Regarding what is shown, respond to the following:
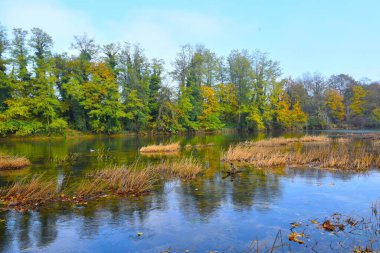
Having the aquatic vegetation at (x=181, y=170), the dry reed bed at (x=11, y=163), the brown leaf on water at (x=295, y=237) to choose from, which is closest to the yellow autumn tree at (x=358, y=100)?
the aquatic vegetation at (x=181, y=170)

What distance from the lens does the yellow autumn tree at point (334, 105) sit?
87125 mm

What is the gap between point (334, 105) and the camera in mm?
86875

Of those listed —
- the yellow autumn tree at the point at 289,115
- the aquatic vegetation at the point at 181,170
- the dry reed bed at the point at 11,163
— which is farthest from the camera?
the yellow autumn tree at the point at 289,115

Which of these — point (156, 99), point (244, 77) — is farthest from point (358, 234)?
point (244, 77)

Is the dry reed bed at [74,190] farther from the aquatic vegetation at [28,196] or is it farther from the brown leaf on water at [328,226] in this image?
the brown leaf on water at [328,226]

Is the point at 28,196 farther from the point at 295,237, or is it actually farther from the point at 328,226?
the point at 328,226

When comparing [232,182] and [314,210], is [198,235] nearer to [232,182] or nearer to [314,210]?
[314,210]

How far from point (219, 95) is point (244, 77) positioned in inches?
290

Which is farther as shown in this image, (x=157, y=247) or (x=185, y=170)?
(x=185, y=170)

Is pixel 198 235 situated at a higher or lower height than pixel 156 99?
lower

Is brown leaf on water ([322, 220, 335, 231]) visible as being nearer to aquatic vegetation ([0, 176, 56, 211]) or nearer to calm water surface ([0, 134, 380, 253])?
calm water surface ([0, 134, 380, 253])

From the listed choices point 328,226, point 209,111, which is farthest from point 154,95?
point 328,226

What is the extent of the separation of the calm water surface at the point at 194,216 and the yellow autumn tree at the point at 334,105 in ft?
251

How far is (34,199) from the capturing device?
1184 cm
